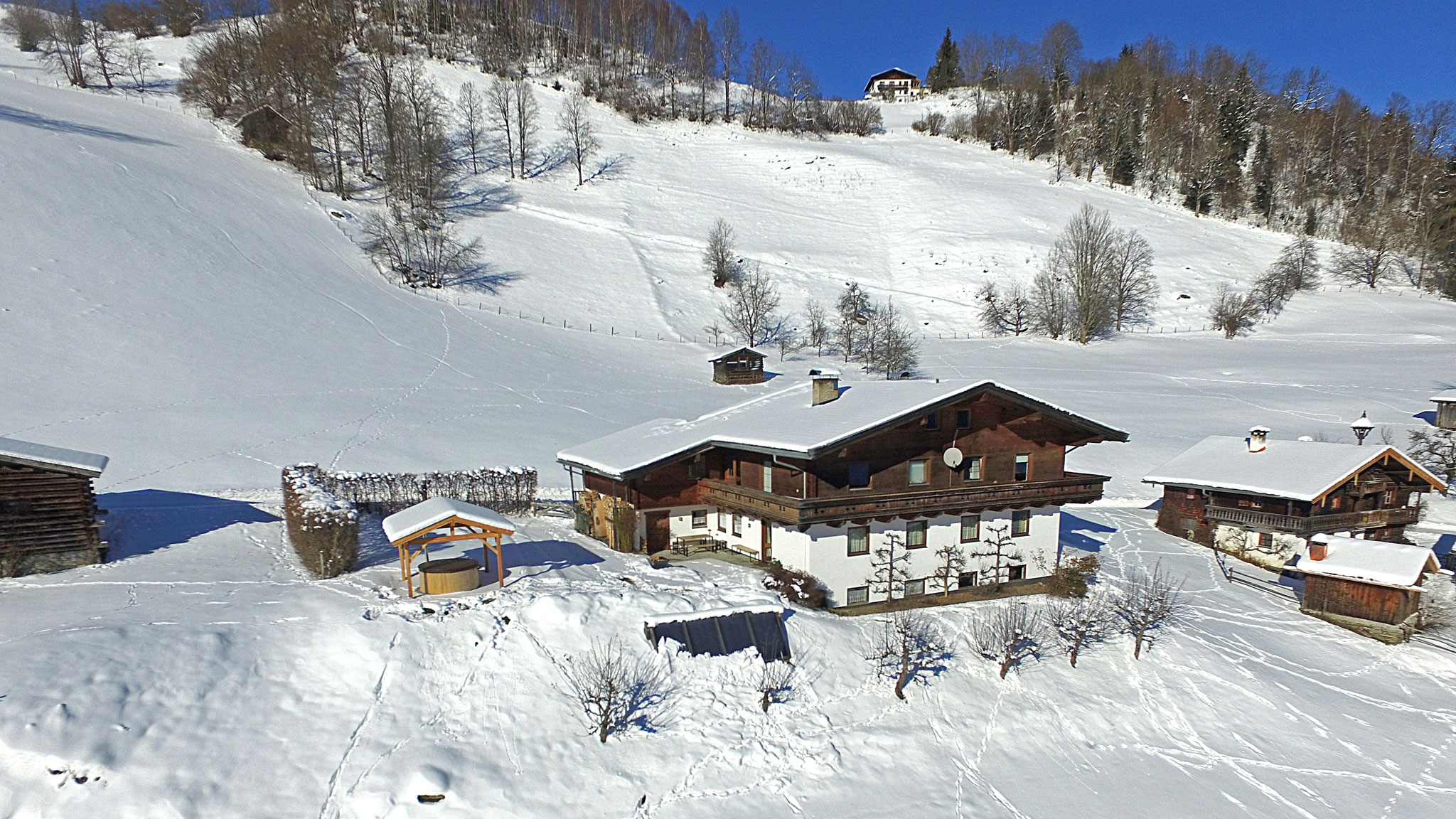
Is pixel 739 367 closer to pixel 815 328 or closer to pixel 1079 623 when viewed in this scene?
pixel 815 328

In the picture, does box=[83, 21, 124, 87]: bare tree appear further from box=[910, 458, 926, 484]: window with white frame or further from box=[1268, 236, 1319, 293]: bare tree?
box=[1268, 236, 1319, 293]: bare tree

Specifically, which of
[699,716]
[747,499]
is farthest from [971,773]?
[747,499]

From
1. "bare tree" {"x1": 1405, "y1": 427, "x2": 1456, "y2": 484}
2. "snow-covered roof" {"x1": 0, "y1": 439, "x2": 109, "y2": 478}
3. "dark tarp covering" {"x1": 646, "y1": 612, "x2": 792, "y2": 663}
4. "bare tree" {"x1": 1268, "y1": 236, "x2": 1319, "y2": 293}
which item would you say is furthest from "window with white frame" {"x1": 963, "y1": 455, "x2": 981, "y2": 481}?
"bare tree" {"x1": 1268, "y1": 236, "x2": 1319, "y2": 293}

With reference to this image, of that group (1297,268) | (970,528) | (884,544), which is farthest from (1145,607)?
(1297,268)

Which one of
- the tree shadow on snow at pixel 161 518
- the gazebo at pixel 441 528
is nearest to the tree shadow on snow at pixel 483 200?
the tree shadow on snow at pixel 161 518

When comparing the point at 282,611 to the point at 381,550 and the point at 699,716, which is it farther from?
the point at 699,716

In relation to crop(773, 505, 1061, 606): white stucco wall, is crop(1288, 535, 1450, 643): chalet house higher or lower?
lower
